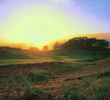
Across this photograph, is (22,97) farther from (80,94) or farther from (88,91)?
(88,91)

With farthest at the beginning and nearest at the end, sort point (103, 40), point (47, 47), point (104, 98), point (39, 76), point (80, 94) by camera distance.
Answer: point (47, 47)
point (103, 40)
point (39, 76)
point (80, 94)
point (104, 98)

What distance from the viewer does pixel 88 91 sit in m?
4.89

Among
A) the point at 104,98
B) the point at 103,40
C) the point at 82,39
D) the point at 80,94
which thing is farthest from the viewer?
the point at 82,39

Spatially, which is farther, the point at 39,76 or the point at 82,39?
the point at 82,39

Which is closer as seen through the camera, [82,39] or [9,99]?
[9,99]

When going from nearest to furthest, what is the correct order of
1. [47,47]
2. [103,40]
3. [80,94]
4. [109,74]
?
[80,94] < [109,74] < [103,40] < [47,47]

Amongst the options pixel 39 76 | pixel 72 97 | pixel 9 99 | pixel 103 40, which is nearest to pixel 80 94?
pixel 72 97

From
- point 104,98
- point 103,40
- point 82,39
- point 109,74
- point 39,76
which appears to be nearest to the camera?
point 104,98

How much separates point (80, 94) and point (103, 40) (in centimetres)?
6221

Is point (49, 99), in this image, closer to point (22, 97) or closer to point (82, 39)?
point (22, 97)

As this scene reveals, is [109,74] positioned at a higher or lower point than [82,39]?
lower

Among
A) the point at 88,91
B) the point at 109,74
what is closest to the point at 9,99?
the point at 88,91

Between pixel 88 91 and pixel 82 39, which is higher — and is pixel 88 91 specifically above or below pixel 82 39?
below

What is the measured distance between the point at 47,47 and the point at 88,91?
247 ft
